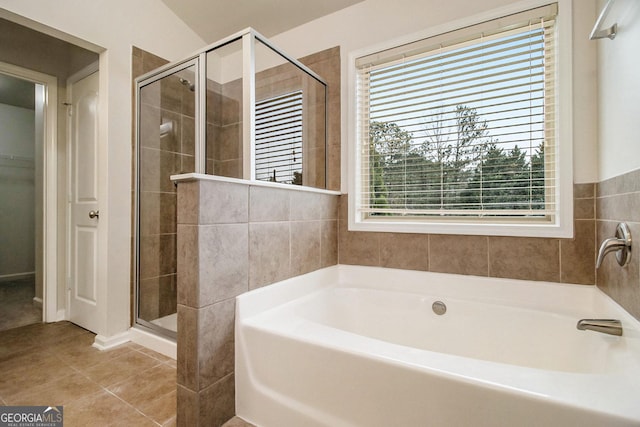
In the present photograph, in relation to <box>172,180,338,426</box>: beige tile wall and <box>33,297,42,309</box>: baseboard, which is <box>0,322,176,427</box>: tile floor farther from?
<box>33,297,42,309</box>: baseboard

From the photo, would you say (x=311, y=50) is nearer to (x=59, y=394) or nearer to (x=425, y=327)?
(x=425, y=327)

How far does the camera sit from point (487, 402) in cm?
84

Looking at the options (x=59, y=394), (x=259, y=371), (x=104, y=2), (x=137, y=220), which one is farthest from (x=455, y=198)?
(x=104, y=2)

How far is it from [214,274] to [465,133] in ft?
5.42

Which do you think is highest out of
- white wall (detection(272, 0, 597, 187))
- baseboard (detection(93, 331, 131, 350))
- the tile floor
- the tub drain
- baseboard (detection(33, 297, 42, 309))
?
white wall (detection(272, 0, 597, 187))

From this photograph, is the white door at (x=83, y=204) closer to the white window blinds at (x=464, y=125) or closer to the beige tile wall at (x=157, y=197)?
the beige tile wall at (x=157, y=197)

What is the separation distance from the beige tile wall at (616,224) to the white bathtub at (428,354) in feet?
0.23

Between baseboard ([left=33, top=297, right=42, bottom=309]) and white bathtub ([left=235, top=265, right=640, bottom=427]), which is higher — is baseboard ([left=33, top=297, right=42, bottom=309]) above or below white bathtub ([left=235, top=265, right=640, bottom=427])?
below

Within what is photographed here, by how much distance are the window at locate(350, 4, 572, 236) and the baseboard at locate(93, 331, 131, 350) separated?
74.1 inches

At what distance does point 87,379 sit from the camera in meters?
1.71

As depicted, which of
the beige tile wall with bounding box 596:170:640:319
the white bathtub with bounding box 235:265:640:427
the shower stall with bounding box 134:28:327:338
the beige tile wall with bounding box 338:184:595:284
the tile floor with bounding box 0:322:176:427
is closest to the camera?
the white bathtub with bounding box 235:265:640:427

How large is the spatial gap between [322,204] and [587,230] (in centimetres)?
145

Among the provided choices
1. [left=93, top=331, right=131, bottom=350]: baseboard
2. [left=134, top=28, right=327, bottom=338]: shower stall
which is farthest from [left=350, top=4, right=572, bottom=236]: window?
[left=93, top=331, right=131, bottom=350]: baseboard

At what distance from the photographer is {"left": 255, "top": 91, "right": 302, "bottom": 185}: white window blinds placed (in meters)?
1.78
